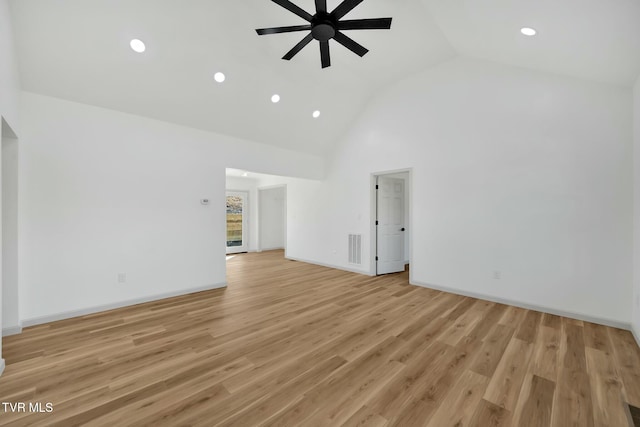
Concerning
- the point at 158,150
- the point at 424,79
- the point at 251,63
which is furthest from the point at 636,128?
the point at 158,150

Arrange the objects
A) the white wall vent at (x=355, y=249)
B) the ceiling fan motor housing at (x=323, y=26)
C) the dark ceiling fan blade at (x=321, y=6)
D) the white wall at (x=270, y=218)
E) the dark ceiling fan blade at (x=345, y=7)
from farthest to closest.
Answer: the white wall at (x=270, y=218)
the white wall vent at (x=355, y=249)
the ceiling fan motor housing at (x=323, y=26)
the dark ceiling fan blade at (x=321, y=6)
the dark ceiling fan blade at (x=345, y=7)

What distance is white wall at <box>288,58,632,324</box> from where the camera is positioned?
3.11 meters

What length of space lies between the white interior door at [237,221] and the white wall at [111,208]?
13.8ft

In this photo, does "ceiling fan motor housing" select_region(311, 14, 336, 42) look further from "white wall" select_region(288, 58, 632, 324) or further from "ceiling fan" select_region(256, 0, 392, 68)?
"white wall" select_region(288, 58, 632, 324)

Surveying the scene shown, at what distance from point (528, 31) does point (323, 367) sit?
3.78 metres

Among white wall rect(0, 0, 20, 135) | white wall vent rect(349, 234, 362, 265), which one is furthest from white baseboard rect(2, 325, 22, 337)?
white wall vent rect(349, 234, 362, 265)

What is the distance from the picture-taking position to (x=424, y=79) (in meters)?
4.65

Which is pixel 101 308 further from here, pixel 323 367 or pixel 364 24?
pixel 364 24

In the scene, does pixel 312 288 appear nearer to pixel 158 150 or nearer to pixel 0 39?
pixel 158 150

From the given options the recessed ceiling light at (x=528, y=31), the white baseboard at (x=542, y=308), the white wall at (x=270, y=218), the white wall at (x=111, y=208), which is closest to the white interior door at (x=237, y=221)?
the white wall at (x=270, y=218)

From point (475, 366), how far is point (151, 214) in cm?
438

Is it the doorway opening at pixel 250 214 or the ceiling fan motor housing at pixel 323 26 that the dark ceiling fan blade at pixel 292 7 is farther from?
the doorway opening at pixel 250 214

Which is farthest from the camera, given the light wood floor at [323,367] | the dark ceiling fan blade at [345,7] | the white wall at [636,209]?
the white wall at [636,209]

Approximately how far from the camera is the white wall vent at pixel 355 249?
5.68 meters
